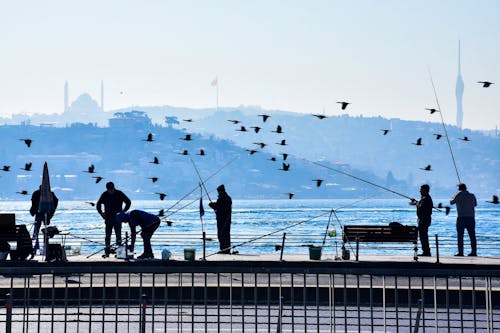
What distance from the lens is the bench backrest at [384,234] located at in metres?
27.2

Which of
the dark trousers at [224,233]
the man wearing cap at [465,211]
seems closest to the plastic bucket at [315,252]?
the dark trousers at [224,233]

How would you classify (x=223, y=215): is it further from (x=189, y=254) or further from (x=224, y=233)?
(x=189, y=254)

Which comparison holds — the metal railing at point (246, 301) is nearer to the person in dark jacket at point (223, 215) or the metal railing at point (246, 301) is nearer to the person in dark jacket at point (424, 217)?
the person in dark jacket at point (424, 217)

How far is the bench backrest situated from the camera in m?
27.2

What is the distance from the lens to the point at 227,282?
2205 cm

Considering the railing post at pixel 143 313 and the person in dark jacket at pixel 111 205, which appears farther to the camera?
the person in dark jacket at pixel 111 205

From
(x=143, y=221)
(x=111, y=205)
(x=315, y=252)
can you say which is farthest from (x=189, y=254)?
(x=111, y=205)

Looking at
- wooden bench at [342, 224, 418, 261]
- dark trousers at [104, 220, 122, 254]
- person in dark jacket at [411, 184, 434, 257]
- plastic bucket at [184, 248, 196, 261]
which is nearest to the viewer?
plastic bucket at [184, 248, 196, 261]

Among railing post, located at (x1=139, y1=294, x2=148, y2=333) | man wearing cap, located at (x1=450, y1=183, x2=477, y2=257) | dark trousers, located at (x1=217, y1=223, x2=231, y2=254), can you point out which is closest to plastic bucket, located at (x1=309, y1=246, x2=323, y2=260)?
dark trousers, located at (x1=217, y1=223, x2=231, y2=254)

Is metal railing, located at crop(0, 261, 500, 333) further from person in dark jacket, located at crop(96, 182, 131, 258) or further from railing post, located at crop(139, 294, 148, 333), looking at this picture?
person in dark jacket, located at crop(96, 182, 131, 258)

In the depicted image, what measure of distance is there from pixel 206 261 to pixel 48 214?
4481mm

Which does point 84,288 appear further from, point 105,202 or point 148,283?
point 105,202

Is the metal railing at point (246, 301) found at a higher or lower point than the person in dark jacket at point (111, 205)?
lower

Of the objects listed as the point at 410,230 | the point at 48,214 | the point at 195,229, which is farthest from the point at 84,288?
the point at 195,229
